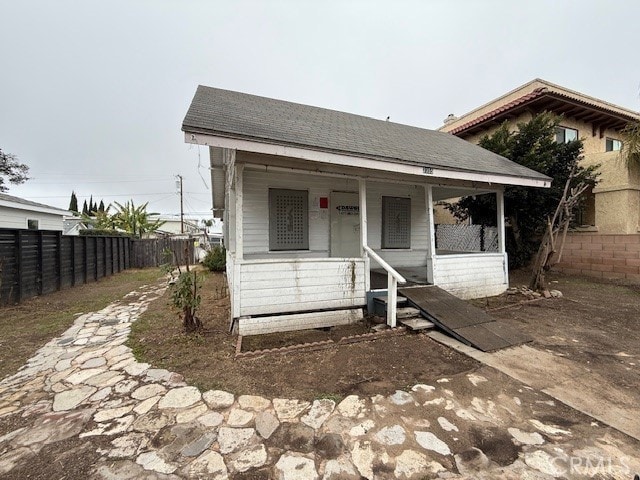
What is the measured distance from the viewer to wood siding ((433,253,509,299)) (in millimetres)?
6328

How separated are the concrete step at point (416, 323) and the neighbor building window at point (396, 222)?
9.96 ft

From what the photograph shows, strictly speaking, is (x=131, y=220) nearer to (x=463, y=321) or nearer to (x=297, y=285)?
(x=297, y=285)

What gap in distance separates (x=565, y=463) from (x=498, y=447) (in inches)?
15.6

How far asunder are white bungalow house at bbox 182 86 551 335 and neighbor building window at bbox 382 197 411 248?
0.09 ft

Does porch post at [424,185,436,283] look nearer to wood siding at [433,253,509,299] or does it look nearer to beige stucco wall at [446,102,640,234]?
wood siding at [433,253,509,299]

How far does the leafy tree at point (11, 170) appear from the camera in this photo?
17.0 m

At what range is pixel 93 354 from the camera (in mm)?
3896

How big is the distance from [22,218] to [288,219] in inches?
616

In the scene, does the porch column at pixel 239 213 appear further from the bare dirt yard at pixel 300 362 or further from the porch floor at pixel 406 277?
the porch floor at pixel 406 277

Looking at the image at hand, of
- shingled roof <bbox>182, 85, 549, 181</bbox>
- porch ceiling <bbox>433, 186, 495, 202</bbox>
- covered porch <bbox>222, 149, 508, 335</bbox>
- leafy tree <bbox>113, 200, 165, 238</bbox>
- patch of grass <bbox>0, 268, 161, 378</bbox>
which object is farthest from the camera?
leafy tree <bbox>113, 200, 165, 238</bbox>

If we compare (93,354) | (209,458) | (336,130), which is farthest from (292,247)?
(209,458)

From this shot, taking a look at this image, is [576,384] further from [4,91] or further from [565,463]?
[4,91]

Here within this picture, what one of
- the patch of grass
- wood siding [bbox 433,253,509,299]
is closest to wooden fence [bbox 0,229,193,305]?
the patch of grass

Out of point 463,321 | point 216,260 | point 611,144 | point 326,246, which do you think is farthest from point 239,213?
point 611,144
